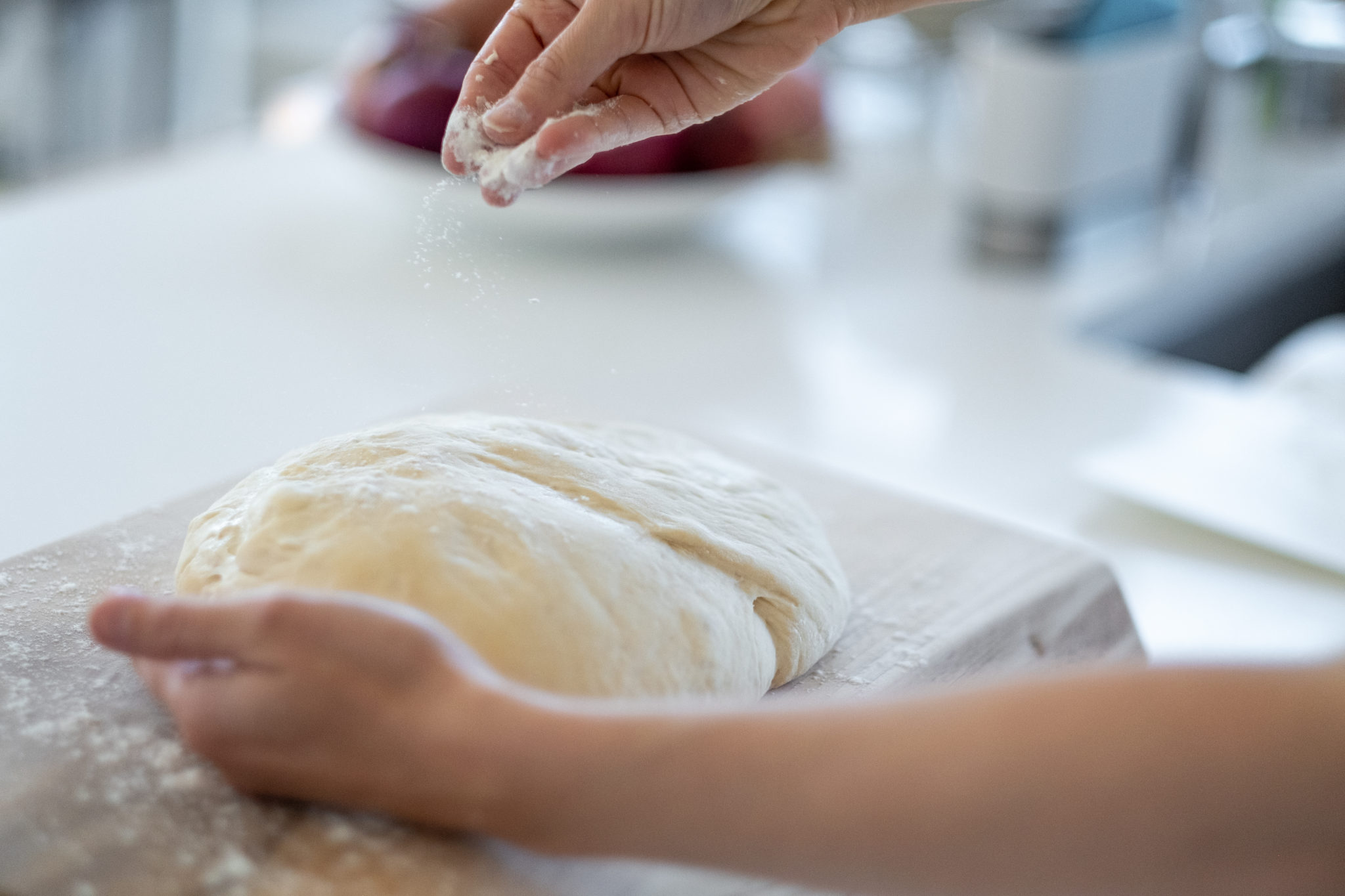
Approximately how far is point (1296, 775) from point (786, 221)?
1.38 m

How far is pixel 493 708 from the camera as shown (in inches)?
20.7

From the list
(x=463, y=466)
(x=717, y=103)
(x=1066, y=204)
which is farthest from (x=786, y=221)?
(x=463, y=466)

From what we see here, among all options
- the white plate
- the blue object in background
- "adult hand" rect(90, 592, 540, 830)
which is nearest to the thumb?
"adult hand" rect(90, 592, 540, 830)

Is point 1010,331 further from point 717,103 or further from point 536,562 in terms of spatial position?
point 536,562

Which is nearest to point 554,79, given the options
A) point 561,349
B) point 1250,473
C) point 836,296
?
point 561,349

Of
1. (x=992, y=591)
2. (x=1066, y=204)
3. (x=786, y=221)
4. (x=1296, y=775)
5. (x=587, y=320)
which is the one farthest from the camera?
(x=786, y=221)

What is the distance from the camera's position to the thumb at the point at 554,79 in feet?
2.52

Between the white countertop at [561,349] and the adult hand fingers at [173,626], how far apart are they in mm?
306

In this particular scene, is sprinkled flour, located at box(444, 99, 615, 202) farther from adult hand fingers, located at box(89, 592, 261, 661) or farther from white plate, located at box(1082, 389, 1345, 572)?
white plate, located at box(1082, 389, 1345, 572)

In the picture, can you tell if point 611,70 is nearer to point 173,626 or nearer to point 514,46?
point 514,46

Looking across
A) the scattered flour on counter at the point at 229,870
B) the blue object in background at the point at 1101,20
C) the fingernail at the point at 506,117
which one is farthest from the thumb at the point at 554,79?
the blue object in background at the point at 1101,20

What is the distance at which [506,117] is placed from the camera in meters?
0.76

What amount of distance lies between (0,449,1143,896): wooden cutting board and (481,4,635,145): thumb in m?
0.34

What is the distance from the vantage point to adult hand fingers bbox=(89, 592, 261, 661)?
0.56 m
